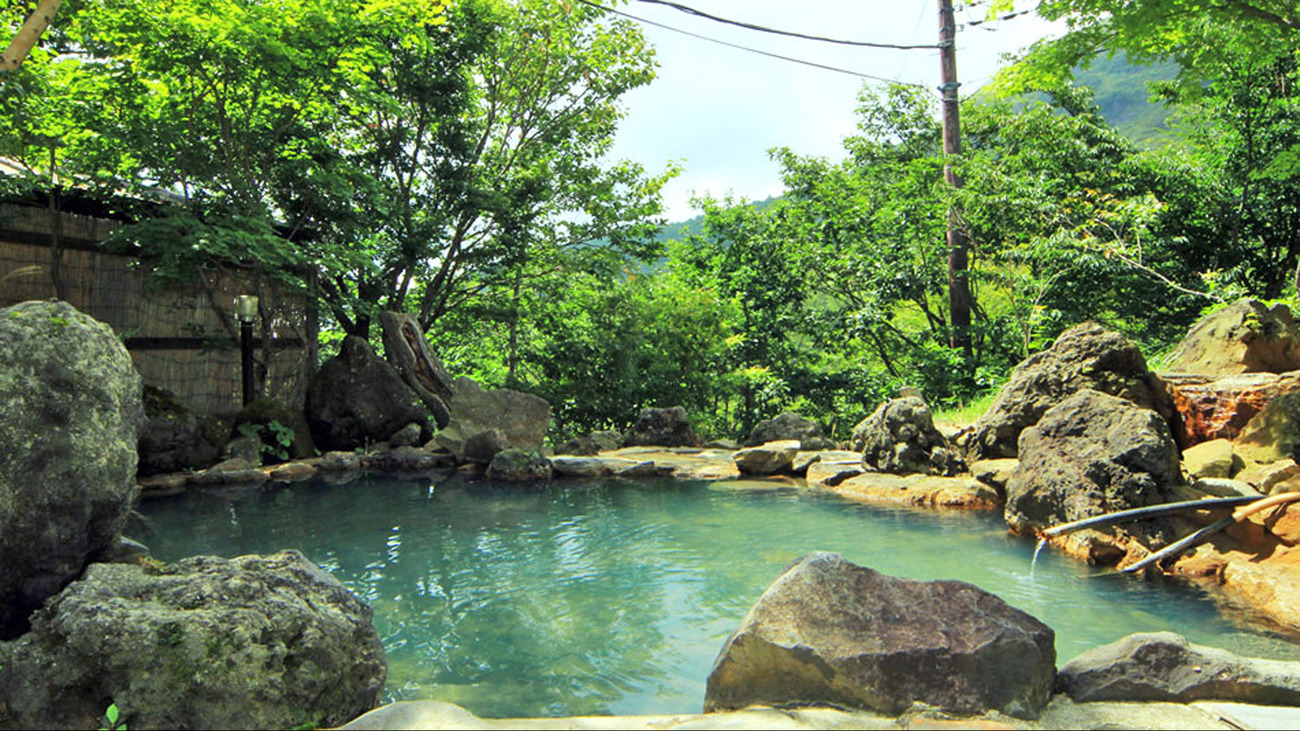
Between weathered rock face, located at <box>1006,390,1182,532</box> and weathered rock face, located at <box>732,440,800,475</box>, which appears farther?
weathered rock face, located at <box>732,440,800,475</box>

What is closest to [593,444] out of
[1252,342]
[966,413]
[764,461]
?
[764,461]

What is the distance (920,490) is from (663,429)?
5.69m

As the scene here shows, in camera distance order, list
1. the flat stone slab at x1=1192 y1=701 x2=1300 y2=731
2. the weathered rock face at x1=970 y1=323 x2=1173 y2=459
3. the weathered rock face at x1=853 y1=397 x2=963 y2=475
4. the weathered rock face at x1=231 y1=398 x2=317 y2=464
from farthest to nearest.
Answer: the weathered rock face at x1=231 y1=398 x2=317 y2=464
the weathered rock face at x1=853 y1=397 x2=963 y2=475
the weathered rock face at x1=970 y1=323 x2=1173 y2=459
the flat stone slab at x1=1192 y1=701 x2=1300 y2=731

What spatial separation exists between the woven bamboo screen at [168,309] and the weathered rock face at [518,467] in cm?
368

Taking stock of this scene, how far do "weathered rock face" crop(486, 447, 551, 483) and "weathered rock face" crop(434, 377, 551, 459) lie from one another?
2.36 ft

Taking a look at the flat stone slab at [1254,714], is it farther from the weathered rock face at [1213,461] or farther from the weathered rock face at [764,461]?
the weathered rock face at [764,461]

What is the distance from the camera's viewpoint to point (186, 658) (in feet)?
9.44

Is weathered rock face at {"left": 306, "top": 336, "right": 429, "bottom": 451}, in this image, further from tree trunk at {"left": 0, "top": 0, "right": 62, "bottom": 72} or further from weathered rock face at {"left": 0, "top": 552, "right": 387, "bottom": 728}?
weathered rock face at {"left": 0, "top": 552, "right": 387, "bottom": 728}

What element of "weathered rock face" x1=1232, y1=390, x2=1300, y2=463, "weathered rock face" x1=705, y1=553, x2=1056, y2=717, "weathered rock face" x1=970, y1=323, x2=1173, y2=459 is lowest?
"weathered rock face" x1=705, y1=553, x2=1056, y2=717

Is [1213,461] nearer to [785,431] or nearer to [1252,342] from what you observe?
[1252,342]

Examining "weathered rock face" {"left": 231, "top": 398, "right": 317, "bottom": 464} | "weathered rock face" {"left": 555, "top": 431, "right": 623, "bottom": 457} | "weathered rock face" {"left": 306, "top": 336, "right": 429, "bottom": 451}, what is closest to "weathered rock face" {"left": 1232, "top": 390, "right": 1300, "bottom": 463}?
"weathered rock face" {"left": 555, "top": 431, "right": 623, "bottom": 457}

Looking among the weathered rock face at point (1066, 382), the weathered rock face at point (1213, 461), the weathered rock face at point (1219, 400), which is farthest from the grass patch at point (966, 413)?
the weathered rock face at point (1213, 461)

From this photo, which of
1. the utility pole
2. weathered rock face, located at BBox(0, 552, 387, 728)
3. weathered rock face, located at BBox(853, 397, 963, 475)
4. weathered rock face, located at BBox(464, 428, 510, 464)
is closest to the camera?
weathered rock face, located at BBox(0, 552, 387, 728)

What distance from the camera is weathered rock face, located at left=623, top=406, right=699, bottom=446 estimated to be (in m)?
13.3
